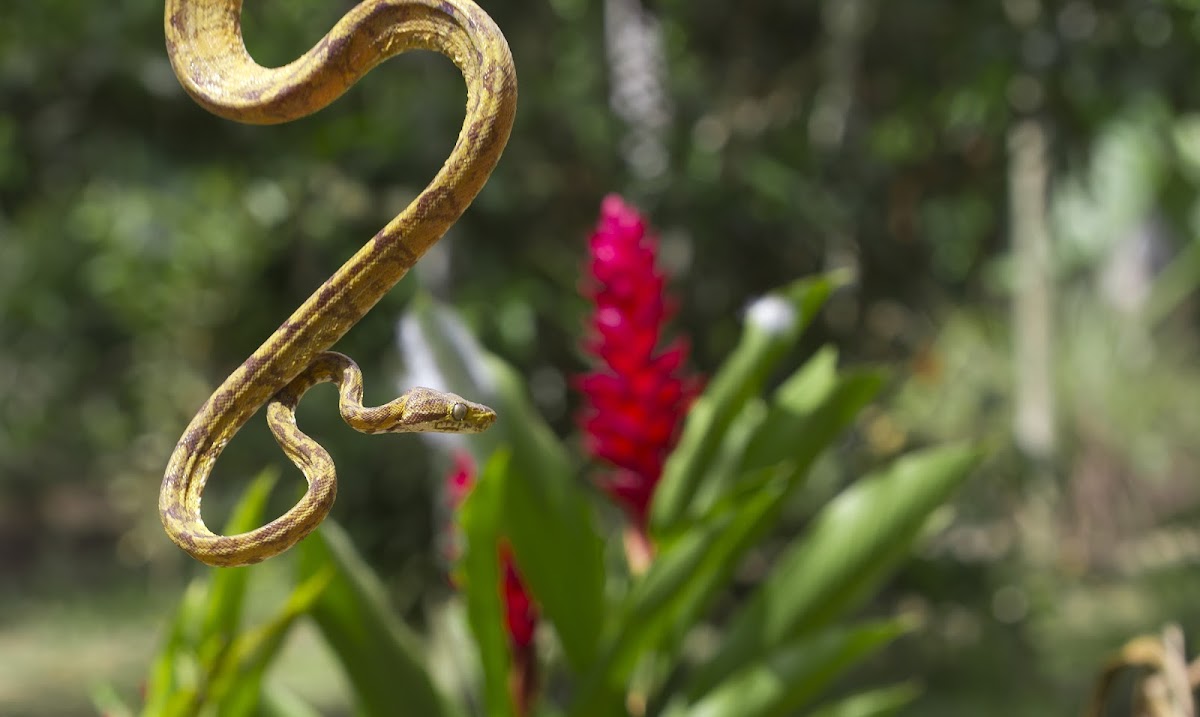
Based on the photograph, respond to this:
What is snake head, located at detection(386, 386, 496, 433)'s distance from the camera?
0.53 metres

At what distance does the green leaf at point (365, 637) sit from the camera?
1.14m

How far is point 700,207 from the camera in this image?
3094 mm

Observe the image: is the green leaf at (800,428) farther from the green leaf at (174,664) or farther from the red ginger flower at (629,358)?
the green leaf at (174,664)

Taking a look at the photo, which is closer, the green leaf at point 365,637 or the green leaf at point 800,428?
the green leaf at point 365,637

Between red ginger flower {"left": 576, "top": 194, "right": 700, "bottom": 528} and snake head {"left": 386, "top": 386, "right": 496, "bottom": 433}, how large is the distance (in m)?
0.69

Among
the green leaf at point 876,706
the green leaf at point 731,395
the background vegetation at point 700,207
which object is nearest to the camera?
the green leaf at point 876,706

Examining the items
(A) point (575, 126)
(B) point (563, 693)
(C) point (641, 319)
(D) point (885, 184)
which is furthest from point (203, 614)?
(D) point (885, 184)

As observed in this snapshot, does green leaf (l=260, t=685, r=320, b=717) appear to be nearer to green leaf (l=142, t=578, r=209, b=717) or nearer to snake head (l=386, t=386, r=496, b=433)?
green leaf (l=142, t=578, r=209, b=717)

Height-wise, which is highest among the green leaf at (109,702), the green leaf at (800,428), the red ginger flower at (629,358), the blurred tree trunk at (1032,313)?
the red ginger flower at (629,358)

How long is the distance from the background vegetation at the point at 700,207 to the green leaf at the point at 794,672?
0.75 meters

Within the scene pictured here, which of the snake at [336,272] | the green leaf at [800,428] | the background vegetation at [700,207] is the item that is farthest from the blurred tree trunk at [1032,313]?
the snake at [336,272]

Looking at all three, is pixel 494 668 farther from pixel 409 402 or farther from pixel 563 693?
pixel 563 693

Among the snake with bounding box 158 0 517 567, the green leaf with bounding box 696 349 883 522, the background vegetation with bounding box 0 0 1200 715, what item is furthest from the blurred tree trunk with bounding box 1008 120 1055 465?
the snake with bounding box 158 0 517 567

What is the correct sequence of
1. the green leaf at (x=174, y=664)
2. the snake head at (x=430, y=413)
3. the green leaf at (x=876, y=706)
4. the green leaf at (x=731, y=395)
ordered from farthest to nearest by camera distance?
1. the green leaf at (x=731, y=395)
2. the green leaf at (x=876, y=706)
3. the green leaf at (x=174, y=664)
4. the snake head at (x=430, y=413)
